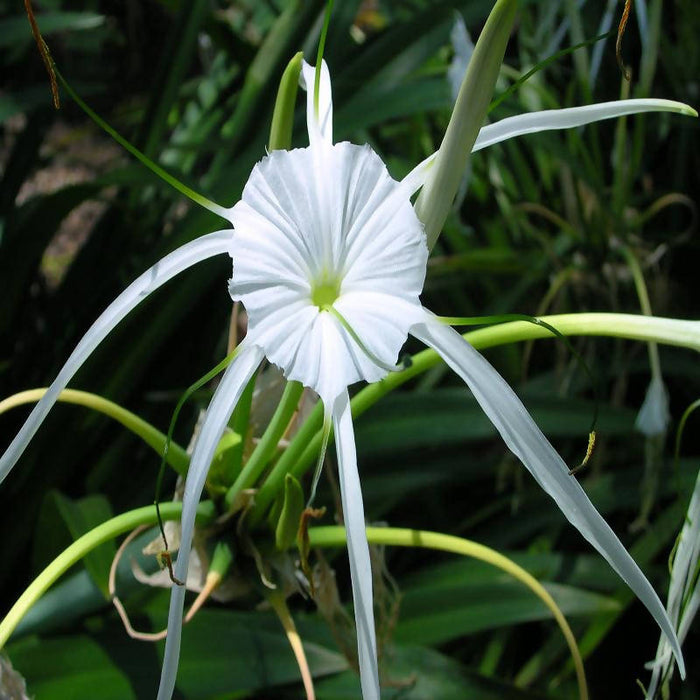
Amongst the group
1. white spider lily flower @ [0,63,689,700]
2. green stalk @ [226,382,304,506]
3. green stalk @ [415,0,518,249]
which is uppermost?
green stalk @ [415,0,518,249]

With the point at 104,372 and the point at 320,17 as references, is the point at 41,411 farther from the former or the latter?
the point at 320,17

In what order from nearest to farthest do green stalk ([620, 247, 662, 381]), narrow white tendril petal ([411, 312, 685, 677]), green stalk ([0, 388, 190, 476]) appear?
narrow white tendril petal ([411, 312, 685, 677]), green stalk ([0, 388, 190, 476]), green stalk ([620, 247, 662, 381])

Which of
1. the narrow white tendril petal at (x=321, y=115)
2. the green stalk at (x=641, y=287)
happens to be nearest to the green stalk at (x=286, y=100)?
the narrow white tendril petal at (x=321, y=115)


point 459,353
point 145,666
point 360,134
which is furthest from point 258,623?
point 360,134

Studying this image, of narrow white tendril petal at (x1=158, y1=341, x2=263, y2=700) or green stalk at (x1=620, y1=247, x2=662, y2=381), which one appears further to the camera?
green stalk at (x1=620, y1=247, x2=662, y2=381)

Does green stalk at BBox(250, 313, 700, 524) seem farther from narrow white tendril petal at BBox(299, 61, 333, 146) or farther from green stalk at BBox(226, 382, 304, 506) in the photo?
narrow white tendril petal at BBox(299, 61, 333, 146)

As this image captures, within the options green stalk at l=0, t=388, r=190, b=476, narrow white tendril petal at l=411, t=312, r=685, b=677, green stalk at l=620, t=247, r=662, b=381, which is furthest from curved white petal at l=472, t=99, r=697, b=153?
green stalk at l=620, t=247, r=662, b=381

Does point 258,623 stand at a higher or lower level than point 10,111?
lower
